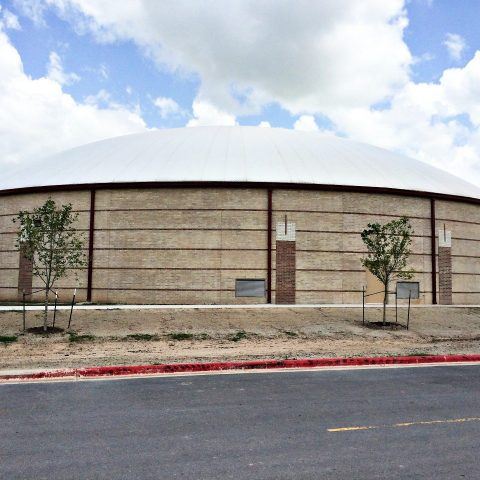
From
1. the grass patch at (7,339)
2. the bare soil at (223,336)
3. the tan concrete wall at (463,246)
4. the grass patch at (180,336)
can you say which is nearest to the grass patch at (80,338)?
the bare soil at (223,336)

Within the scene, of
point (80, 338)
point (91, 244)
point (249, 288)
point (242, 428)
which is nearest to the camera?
point (242, 428)

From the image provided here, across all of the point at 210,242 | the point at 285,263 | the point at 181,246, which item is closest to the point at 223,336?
the point at 210,242

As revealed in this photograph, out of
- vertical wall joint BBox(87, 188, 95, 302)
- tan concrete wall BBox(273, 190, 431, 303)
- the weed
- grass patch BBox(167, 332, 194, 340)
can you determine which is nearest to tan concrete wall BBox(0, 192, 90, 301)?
vertical wall joint BBox(87, 188, 95, 302)

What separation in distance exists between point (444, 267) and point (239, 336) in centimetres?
1632

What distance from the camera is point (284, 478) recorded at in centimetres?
563

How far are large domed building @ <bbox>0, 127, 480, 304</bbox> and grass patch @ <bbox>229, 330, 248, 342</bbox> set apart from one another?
25.8ft

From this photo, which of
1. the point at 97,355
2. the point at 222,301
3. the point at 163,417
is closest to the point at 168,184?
the point at 222,301

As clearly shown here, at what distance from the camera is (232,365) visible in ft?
41.9

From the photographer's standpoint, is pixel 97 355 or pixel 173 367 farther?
pixel 97 355

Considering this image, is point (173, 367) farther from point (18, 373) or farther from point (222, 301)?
point (222, 301)

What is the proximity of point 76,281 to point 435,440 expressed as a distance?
22.9 m

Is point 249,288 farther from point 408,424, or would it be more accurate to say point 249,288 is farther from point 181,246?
point 408,424

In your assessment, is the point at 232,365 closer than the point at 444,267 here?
Yes

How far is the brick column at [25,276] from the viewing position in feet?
91.7
